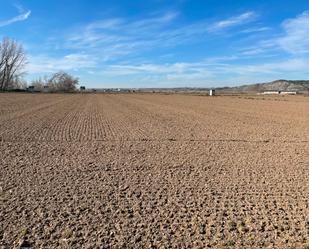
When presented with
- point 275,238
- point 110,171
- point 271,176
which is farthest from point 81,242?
point 271,176

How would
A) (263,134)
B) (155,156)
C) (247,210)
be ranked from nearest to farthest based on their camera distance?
Answer: (247,210) → (155,156) → (263,134)

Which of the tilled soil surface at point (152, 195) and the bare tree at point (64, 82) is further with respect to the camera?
the bare tree at point (64, 82)

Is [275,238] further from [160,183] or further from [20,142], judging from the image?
[20,142]

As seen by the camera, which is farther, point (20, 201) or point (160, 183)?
point (160, 183)

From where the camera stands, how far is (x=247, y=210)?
6.00 metres

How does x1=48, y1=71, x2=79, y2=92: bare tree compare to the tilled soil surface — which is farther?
x1=48, y1=71, x2=79, y2=92: bare tree

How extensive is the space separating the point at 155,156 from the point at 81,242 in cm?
601

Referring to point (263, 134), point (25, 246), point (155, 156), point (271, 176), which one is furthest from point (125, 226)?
point (263, 134)

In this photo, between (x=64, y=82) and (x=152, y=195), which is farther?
(x=64, y=82)

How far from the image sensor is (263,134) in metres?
16.1

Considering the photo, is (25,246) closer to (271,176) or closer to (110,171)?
(110,171)

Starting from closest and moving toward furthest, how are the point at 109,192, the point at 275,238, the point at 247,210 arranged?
the point at 275,238
the point at 247,210
the point at 109,192

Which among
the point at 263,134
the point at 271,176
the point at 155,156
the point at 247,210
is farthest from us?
the point at 263,134

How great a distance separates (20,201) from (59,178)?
1628 millimetres
